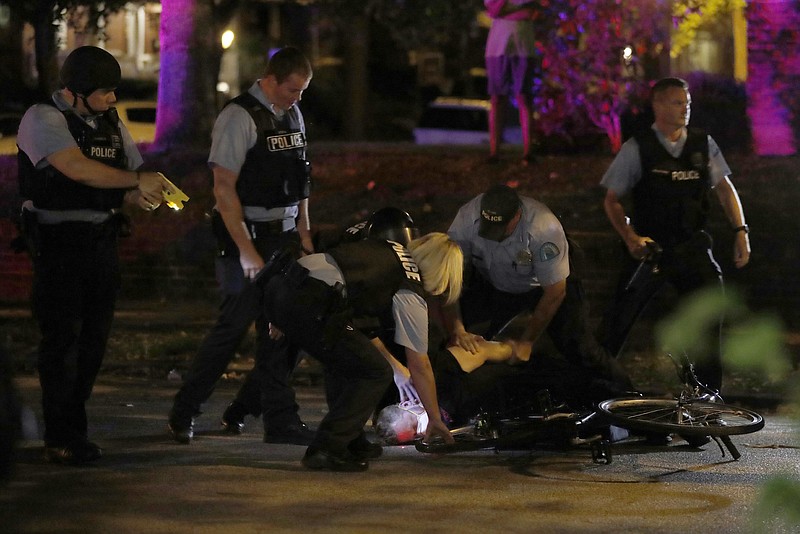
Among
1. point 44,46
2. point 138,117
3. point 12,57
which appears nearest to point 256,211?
point 44,46

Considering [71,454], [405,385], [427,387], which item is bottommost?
[71,454]

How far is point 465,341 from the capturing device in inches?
293

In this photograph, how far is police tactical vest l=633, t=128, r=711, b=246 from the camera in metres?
8.59

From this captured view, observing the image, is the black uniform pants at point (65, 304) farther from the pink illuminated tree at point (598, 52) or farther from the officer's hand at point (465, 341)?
the pink illuminated tree at point (598, 52)

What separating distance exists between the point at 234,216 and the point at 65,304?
1017 mm

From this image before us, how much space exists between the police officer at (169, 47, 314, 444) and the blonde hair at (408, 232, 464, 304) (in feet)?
3.02

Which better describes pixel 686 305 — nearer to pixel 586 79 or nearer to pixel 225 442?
pixel 225 442

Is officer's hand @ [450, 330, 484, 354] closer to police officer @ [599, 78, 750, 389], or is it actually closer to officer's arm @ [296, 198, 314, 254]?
officer's arm @ [296, 198, 314, 254]

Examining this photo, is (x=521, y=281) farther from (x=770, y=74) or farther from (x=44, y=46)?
(x=44, y=46)

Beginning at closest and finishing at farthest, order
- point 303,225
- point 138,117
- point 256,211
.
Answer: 1. point 256,211
2. point 303,225
3. point 138,117

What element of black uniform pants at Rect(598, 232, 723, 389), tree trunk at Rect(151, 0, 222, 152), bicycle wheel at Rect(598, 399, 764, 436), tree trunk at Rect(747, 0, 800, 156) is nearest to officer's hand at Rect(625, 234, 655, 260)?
black uniform pants at Rect(598, 232, 723, 389)

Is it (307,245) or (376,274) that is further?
(307,245)

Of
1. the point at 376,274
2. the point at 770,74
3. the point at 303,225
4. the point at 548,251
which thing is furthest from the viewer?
the point at 770,74

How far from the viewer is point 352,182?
15695mm
